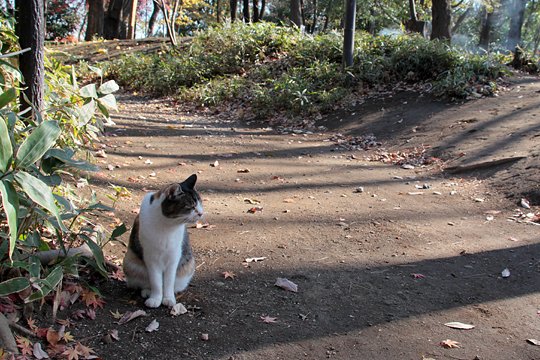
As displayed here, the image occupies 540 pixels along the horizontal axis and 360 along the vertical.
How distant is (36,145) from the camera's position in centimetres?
191

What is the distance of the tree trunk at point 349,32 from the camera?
10.4m

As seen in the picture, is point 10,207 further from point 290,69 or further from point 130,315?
point 290,69

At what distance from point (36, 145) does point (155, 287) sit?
133 centimetres

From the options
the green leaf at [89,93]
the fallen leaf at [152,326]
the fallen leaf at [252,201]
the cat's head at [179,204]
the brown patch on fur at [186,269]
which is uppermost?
the green leaf at [89,93]

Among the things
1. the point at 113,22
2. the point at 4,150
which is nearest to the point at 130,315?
the point at 4,150

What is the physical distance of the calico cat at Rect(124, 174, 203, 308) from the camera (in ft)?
9.20

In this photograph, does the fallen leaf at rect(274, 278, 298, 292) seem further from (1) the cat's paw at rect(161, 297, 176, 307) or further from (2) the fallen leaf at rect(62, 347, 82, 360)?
(2) the fallen leaf at rect(62, 347, 82, 360)

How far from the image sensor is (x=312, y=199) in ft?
18.4

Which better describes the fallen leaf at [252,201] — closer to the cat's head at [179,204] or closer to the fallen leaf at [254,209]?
the fallen leaf at [254,209]

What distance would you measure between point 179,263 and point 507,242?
316 cm

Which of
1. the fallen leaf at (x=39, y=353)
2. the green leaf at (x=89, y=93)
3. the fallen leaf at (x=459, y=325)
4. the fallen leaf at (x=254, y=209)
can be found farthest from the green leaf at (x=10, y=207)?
the fallen leaf at (x=254, y=209)

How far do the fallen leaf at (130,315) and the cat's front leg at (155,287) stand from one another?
0.08 metres

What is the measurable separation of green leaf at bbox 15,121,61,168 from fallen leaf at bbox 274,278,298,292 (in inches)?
80.0

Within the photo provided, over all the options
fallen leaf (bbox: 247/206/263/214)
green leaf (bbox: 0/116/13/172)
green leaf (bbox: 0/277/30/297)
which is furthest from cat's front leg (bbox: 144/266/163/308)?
fallen leaf (bbox: 247/206/263/214)
